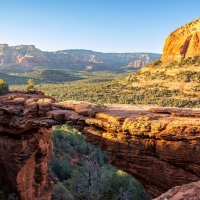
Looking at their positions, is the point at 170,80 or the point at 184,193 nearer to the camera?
the point at 184,193

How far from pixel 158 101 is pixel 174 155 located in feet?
73.5

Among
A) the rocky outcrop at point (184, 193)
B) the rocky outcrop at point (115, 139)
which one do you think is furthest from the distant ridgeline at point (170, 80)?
the rocky outcrop at point (184, 193)

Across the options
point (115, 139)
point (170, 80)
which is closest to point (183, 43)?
point (170, 80)

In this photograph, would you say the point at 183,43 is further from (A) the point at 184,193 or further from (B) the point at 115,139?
(A) the point at 184,193

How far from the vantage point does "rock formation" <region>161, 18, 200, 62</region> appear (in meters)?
41.2

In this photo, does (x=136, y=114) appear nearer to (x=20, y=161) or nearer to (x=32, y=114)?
(x=32, y=114)

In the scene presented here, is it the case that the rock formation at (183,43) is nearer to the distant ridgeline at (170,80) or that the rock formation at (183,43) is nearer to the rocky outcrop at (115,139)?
the distant ridgeline at (170,80)

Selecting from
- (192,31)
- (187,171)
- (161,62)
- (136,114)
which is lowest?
(187,171)

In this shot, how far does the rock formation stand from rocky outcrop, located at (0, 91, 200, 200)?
33.2 meters

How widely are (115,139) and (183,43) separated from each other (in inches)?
1427

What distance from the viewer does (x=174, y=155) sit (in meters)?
10.2

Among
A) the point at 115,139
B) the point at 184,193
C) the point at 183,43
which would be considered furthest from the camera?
the point at 183,43

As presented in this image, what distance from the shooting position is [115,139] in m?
11.7

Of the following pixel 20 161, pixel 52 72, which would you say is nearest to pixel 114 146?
pixel 20 161
